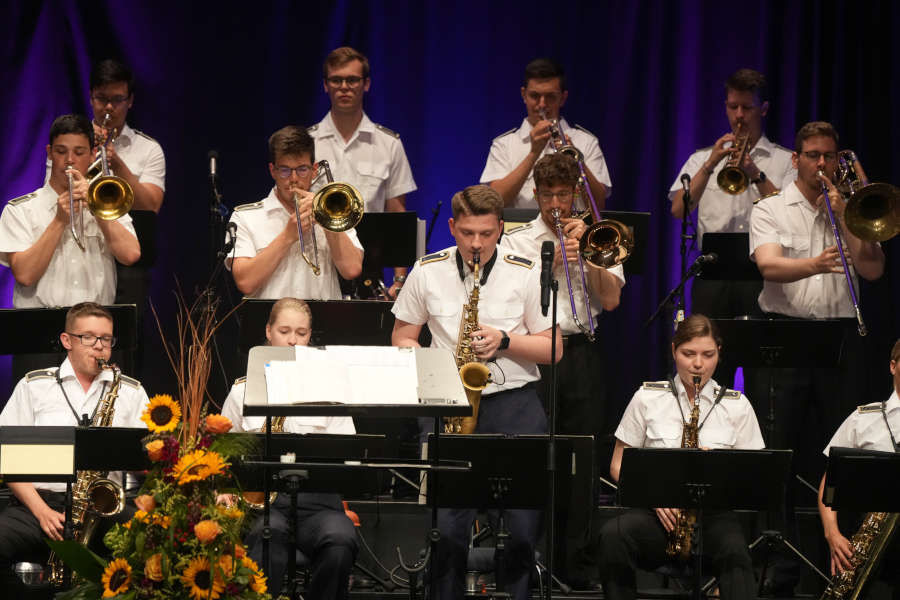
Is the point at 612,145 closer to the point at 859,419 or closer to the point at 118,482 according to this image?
the point at 859,419

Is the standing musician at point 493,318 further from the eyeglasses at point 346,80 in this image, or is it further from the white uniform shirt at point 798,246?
the eyeglasses at point 346,80

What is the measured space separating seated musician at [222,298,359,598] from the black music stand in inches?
51.1

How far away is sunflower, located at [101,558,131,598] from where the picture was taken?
12.7 ft

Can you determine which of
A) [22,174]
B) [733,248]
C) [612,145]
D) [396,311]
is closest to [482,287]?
[396,311]

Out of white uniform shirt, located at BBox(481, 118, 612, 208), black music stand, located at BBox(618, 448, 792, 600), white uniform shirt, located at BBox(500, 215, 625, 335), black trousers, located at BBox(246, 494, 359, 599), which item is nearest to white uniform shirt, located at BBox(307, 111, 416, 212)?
white uniform shirt, located at BBox(481, 118, 612, 208)

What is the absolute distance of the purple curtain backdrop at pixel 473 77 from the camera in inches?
336

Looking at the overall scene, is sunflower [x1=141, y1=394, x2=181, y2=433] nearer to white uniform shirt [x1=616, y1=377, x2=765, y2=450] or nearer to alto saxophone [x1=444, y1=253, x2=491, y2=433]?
alto saxophone [x1=444, y1=253, x2=491, y2=433]

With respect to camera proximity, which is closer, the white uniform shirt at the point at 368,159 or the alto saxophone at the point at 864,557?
the alto saxophone at the point at 864,557

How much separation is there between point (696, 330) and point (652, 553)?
1135mm

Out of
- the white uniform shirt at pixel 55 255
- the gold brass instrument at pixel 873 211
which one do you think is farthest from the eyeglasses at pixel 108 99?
the gold brass instrument at pixel 873 211

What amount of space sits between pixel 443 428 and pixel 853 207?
2.75 meters

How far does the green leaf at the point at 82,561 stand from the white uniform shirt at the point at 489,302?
230 centimetres

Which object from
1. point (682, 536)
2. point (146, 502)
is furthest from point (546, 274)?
point (146, 502)

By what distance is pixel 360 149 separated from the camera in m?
7.83
